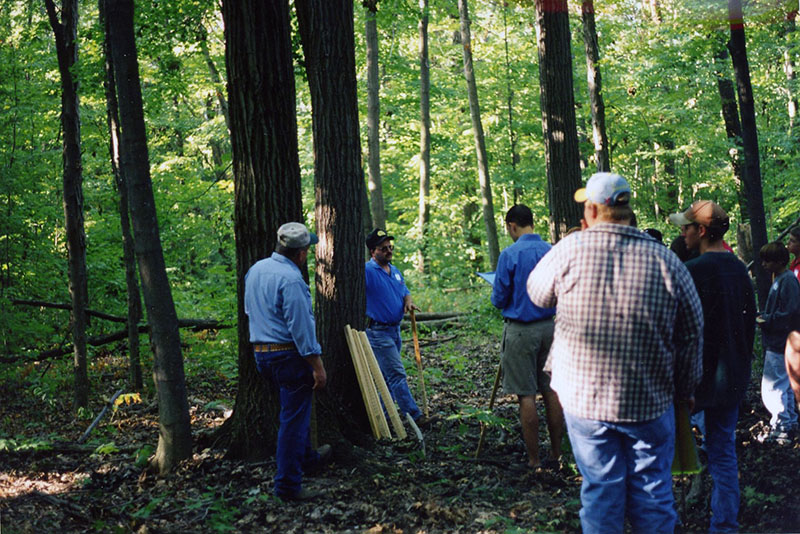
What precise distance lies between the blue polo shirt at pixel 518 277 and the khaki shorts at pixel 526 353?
0.29ft

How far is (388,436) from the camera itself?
23.1ft

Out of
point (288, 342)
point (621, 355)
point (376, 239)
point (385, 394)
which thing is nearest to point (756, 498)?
point (621, 355)

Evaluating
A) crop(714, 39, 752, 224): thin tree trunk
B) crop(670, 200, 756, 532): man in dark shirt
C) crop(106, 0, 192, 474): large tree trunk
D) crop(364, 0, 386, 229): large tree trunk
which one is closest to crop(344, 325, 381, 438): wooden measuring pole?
crop(106, 0, 192, 474): large tree trunk

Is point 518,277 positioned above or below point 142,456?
above

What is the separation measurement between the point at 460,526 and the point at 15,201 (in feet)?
31.5

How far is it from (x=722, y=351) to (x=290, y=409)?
3.11 m

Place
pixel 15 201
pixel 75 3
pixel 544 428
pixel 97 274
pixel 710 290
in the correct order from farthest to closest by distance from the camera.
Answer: pixel 97 274
pixel 15 201
pixel 75 3
pixel 544 428
pixel 710 290

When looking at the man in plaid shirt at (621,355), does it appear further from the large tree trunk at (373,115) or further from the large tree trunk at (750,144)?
the large tree trunk at (373,115)

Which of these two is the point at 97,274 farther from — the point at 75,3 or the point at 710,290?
the point at 710,290

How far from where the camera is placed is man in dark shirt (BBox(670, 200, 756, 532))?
14.9 feet

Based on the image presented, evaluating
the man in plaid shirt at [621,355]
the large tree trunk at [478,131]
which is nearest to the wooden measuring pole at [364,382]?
the man in plaid shirt at [621,355]

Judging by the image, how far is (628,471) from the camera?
3.46m

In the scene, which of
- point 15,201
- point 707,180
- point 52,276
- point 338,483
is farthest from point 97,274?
point 707,180

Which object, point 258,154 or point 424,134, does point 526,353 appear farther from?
point 424,134
